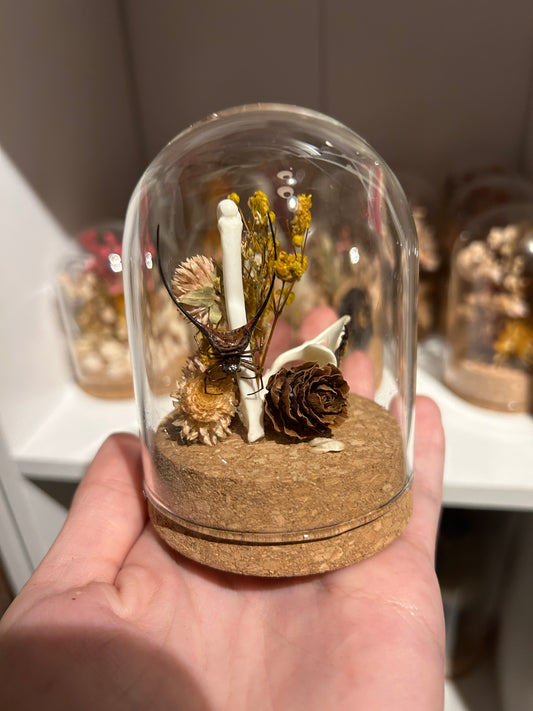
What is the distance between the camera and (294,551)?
485mm

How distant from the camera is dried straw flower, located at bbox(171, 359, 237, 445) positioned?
0.52 metres

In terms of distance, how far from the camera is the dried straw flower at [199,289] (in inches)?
20.7

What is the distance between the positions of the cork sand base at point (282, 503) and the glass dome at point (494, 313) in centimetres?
35

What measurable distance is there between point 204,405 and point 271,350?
118 mm

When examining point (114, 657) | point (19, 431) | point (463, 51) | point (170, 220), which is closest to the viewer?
point (114, 657)

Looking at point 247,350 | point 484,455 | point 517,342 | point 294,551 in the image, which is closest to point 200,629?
point 294,551

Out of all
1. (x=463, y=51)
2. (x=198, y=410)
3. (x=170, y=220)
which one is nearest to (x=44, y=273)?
(x=170, y=220)

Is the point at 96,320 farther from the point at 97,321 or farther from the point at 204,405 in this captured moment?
the point at 204,405

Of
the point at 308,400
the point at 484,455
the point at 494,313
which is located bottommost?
the point at 484,455

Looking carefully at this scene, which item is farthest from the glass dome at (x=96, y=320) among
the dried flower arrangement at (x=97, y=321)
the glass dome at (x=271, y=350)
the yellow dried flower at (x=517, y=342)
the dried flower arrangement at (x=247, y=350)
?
the yellow dried flower at (x=517, y=342)

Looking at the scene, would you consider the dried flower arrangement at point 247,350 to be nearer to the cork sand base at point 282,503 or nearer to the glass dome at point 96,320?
the cork sand base at point 282,503

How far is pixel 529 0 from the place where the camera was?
881 mm

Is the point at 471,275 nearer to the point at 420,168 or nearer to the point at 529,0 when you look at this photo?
the point at 420,168

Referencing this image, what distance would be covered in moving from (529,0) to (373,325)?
554 mm
